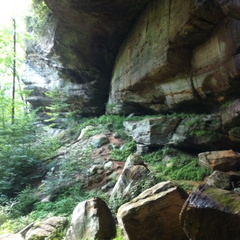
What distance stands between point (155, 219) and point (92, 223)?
1.59m

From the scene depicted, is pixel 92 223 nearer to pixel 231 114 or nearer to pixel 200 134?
pixel 200 134

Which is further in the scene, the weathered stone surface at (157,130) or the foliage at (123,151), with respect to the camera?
the foliage at (123,151)

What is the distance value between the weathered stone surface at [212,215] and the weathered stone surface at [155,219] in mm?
930

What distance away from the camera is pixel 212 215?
8.07 feet

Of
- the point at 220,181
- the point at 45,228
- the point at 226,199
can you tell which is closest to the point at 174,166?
the point at 220,181

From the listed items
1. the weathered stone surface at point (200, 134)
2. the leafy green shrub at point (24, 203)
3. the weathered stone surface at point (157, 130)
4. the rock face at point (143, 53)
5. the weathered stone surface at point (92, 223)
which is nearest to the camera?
the weathered stone surface at point (92, 223)

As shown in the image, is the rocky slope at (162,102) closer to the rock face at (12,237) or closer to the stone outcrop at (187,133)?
the stone outcrop at (187,133)

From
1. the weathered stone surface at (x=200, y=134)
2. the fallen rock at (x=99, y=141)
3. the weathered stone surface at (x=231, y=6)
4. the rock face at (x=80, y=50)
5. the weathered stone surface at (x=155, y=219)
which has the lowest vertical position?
the weathered stone surface at (x=155, y=219)

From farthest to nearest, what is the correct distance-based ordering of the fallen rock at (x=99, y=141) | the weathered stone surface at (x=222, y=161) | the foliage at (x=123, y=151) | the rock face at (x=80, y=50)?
1. the fallen rock at (x=99, y=141)
2. the rock face at (x=80, y=50)
3. the foliage at (x=123, y=151)
4. the weathered stone surface at (x=222, y=161)

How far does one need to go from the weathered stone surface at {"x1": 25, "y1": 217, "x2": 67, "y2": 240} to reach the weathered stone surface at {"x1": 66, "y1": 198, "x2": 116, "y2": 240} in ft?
2.36

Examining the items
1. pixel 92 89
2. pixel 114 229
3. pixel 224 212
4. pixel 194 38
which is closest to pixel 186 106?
pixel 194 38

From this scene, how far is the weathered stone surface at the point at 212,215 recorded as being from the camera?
2.33 meters

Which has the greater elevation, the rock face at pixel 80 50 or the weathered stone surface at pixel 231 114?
the rock face at pixel 80 50

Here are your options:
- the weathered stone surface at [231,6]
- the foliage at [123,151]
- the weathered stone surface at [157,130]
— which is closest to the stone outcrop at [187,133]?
the weathered stone surface at [157,130]
